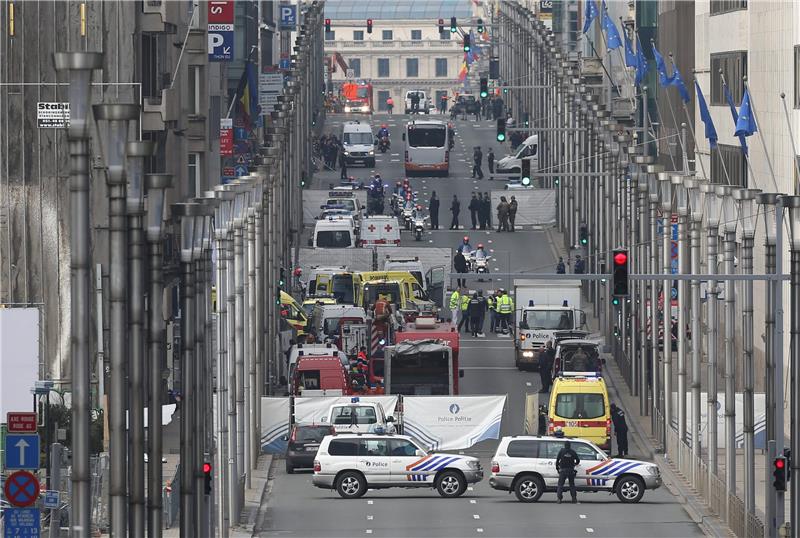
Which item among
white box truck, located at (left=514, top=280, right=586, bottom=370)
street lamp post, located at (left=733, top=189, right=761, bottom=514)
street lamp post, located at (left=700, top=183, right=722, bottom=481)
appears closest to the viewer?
street lamp post, located at (left=733, top=189, right=761, bottom=514)

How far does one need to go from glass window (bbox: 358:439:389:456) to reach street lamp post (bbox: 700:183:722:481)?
6941mm

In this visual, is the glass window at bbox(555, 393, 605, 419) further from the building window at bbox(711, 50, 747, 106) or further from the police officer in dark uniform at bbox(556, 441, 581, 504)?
the building window at bbox(711, 50, 747, 106)

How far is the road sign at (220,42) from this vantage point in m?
90.8

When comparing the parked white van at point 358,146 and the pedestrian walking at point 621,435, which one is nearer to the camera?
the pedestrian walking at point 621,435

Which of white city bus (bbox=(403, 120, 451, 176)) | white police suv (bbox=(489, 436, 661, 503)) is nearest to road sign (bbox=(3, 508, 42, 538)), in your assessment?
white police suv (bbox=(489, 436, 661, 503))

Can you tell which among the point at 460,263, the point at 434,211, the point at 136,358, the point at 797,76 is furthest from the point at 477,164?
the point at 136,358

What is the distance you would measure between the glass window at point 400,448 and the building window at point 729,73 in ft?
105

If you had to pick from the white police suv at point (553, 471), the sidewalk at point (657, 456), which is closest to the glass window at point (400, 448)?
the white police suv at point (553, 471)

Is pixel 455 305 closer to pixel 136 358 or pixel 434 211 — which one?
pixel 434 211

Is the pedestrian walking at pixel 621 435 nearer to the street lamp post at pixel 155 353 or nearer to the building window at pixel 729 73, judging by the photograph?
the building window at pixel 729 73

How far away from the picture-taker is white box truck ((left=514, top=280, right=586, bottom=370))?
7325cm

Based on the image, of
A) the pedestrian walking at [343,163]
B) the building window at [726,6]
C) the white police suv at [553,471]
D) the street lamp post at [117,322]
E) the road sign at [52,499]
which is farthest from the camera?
the pedestrian walking at [343,163]

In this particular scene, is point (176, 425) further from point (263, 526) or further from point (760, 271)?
point (760, 271)

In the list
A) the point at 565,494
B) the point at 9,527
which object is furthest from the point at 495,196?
the point at 9,527
